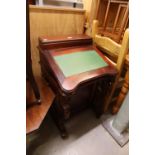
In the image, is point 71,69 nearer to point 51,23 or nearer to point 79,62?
point 79,62

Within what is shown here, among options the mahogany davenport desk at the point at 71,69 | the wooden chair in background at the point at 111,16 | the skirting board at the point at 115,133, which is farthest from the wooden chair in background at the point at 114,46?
the skirting board at the point at 115,133

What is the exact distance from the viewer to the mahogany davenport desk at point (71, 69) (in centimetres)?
90

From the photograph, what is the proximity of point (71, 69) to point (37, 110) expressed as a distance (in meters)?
0.41

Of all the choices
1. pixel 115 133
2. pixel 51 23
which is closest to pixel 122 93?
pixel 115 133

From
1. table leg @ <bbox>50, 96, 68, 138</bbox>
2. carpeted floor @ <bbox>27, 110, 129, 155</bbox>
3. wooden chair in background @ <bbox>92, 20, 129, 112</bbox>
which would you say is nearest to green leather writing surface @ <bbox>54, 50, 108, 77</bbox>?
wooden chair in background @ <bbox>92, 20, 129, 112</bbox>

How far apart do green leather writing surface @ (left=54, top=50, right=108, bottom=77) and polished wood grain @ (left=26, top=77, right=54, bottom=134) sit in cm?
34

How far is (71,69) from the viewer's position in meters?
0.96

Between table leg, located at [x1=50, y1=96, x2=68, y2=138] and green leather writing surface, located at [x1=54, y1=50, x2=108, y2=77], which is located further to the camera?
table leg, located at [x1=50, y1=96, x2=68, y2=138]

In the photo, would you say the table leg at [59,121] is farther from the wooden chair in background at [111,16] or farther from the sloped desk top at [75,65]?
the wooden chair in background at [111,16]

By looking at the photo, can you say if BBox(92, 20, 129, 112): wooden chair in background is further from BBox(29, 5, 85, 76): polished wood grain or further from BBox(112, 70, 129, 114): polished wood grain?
BBox(29, 5, 85, 76): polished wood grain

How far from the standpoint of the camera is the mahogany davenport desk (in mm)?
902
